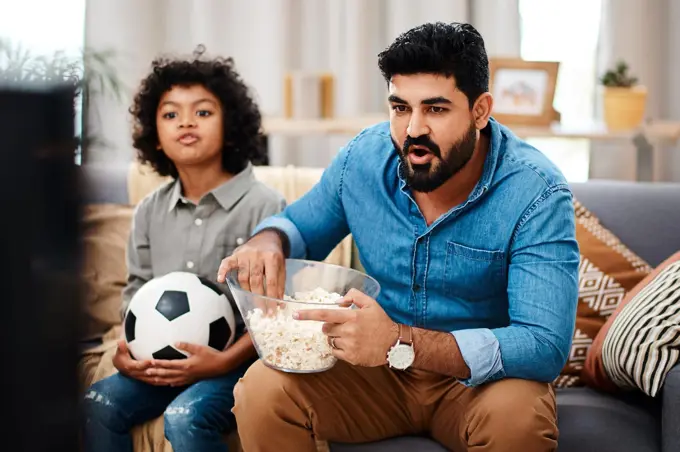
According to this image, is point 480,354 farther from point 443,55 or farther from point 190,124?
point 190,124

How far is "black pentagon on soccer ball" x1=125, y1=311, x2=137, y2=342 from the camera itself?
6.20ft

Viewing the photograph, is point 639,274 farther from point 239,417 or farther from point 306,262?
point 239,417

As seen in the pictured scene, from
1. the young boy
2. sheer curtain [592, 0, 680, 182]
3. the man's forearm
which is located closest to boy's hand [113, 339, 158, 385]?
the young boy

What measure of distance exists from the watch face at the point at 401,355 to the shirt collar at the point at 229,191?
0.78 meters

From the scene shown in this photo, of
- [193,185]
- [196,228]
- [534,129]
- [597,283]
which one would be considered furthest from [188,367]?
[534,129]

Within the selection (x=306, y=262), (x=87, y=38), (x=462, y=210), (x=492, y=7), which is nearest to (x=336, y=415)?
(x=306, y=262)

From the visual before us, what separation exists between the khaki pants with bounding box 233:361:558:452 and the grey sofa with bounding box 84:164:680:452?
0.05 meters

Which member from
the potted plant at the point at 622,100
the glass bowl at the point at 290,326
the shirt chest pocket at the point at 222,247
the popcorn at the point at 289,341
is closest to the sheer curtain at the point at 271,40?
the potted plant at the point at 622,100

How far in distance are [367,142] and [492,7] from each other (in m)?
1.93

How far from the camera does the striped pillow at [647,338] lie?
67.6 inches

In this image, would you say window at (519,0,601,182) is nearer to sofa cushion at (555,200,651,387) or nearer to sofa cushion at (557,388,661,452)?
sofa cushion at (555,200,651,387)

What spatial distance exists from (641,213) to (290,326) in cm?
111

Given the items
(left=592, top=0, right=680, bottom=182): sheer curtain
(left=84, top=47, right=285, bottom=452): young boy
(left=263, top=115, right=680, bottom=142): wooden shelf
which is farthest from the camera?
(left=592, top=0, right=680, bottom=182): sheer curtain

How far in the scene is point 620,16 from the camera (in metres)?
3.49
